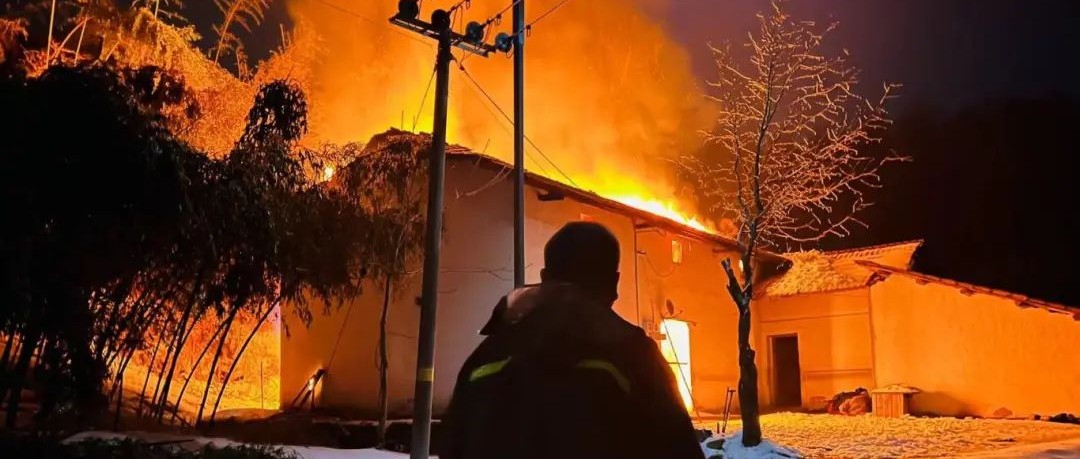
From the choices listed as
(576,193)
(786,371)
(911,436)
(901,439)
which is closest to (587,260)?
(901,439)

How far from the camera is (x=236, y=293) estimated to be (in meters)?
10.6

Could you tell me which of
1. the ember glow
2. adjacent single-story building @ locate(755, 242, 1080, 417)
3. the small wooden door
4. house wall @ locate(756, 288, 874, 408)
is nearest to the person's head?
adjacent single-story building @ locate(755, 242, 1080, 417)

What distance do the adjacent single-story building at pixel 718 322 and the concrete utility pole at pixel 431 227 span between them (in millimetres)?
5283

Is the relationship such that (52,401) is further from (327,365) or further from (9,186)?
(327,365)

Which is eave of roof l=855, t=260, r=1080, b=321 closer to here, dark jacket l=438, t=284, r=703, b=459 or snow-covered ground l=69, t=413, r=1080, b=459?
snow-covered ground l=69, t=413, r=1080, b=459

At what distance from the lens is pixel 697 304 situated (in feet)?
69.7

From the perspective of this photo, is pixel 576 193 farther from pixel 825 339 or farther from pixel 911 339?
pixel 825 339

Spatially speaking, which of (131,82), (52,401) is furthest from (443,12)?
(52,401)

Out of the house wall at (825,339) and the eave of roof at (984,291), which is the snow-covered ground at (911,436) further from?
the house wall at (825,339)

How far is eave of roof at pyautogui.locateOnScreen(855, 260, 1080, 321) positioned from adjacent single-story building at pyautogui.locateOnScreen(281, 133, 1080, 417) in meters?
0.04

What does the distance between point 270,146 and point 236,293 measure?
2.21 m

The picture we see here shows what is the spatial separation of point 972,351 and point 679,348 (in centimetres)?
645

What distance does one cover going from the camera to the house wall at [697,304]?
19641 millimetres

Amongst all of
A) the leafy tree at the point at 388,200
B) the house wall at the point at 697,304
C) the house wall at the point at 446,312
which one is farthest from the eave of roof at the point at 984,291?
the leafy tree at the point at 388,200
